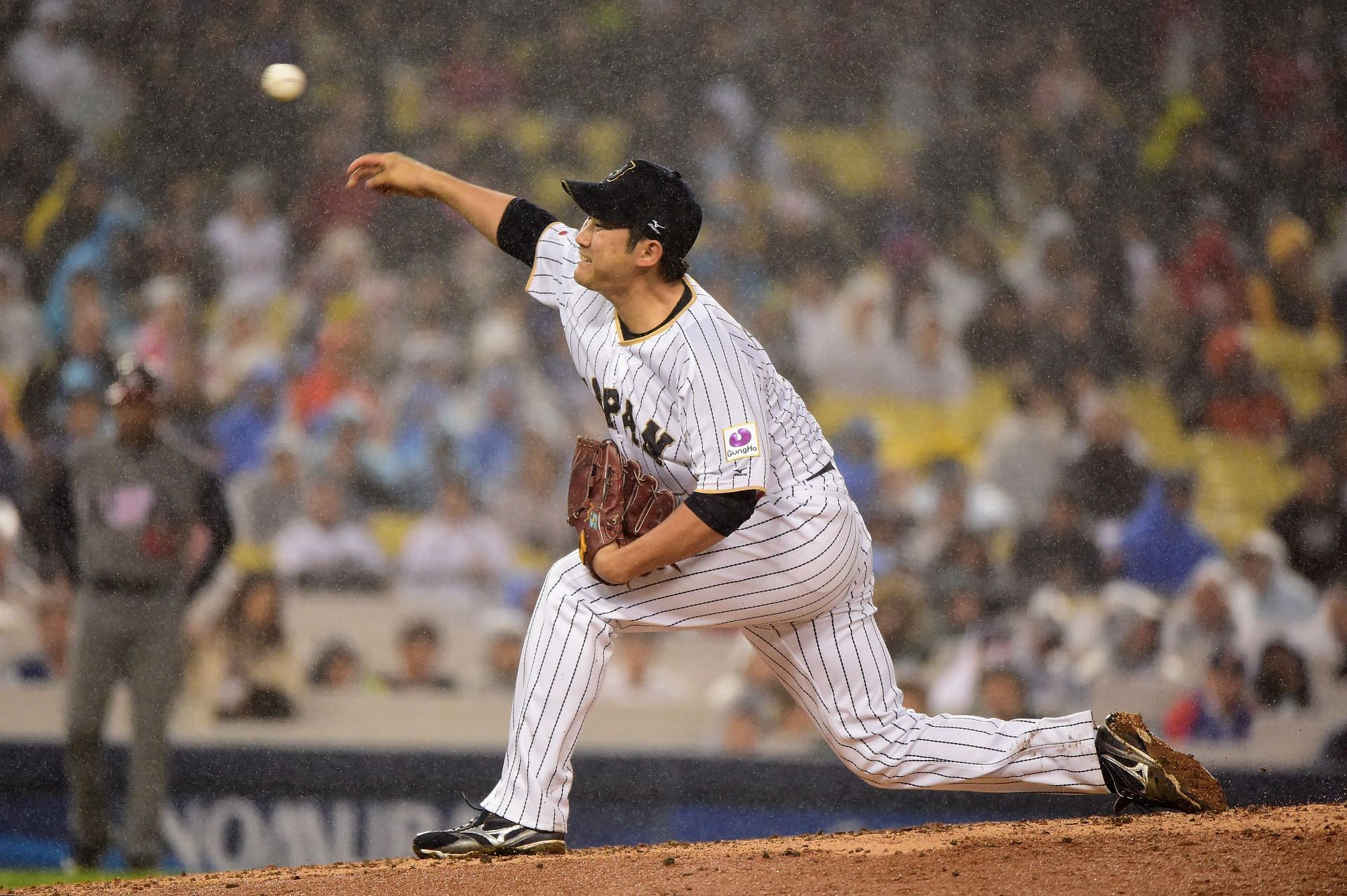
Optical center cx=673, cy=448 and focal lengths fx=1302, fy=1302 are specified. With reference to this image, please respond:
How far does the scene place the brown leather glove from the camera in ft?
7.75

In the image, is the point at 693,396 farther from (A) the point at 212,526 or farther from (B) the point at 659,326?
(A) the point at 212,526

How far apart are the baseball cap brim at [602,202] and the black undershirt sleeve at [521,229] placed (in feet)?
1.11

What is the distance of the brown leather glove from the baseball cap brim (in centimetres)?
42

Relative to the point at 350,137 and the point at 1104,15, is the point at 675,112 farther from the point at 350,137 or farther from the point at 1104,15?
the point at 1104,15

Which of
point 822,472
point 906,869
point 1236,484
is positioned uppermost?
point 1236,484

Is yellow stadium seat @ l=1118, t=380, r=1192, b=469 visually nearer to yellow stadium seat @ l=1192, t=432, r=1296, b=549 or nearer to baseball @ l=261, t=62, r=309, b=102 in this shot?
yellow stadium seat @ l=1192, t=432, r=1296, b=549

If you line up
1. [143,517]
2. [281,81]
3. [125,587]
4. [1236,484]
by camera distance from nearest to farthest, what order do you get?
[281,81] → [125,587] → [143,517] → [1236,484]

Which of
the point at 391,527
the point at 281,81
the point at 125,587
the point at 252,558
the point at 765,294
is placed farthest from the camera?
the point at 765,294

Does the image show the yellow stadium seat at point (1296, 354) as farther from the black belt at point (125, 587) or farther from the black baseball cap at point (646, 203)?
the black belt at point (125, 587)

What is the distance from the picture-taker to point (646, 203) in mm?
2418

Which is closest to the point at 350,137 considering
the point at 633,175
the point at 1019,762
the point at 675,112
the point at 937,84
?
the point at 675,112

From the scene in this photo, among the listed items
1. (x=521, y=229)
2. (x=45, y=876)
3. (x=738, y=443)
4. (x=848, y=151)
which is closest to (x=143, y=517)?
(x=45, y=876)

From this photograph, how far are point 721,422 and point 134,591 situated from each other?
3.45m

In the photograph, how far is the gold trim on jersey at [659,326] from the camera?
2.40m
